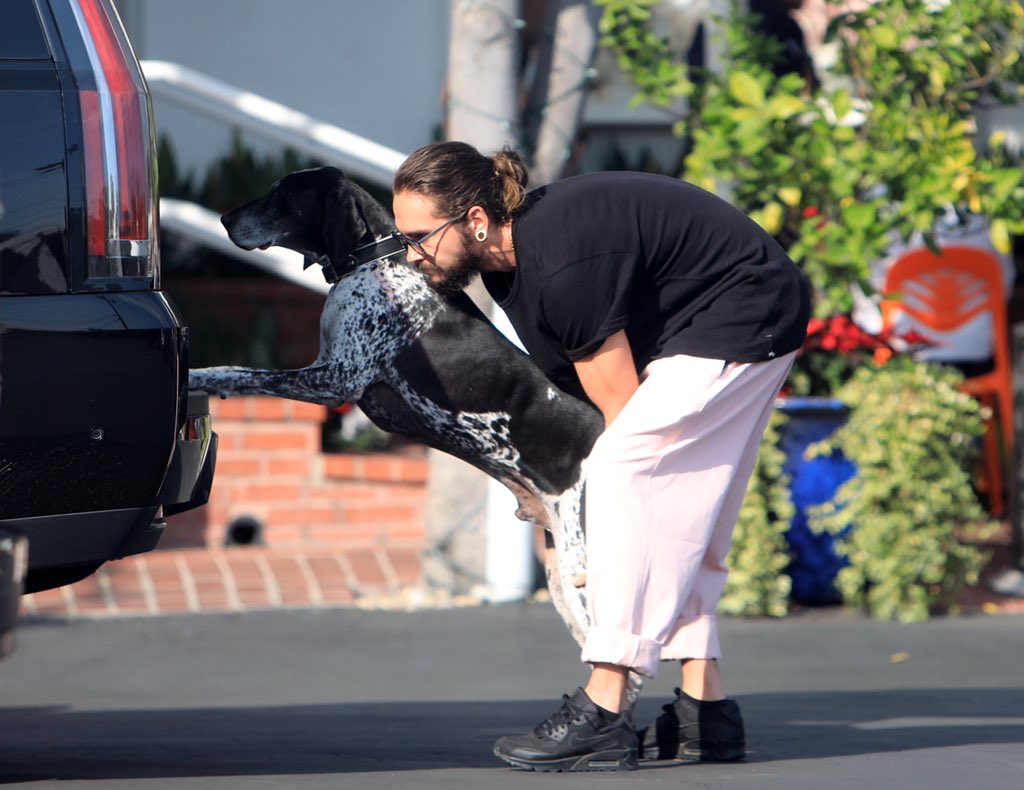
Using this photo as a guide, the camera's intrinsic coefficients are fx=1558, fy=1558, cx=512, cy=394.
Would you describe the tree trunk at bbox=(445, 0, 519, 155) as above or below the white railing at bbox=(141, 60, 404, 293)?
above

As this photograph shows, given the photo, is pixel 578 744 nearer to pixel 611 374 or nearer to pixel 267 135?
pixel 611 374

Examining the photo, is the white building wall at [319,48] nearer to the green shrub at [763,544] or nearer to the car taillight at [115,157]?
the green shrub at [763,544]

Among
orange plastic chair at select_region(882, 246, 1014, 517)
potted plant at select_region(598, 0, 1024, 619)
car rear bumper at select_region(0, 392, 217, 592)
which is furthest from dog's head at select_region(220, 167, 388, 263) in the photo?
orange plastic chair at select_region(882, 246, 1014, 517)

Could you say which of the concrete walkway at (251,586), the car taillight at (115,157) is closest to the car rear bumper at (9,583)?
the car taillight at (115,157)

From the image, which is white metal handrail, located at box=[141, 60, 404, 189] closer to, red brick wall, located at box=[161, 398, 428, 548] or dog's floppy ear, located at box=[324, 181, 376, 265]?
red brick wall, located at box=[161, 398, 428, 548]

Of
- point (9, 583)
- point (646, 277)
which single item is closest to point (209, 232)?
point (646, 277)

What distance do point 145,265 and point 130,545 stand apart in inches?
23.3

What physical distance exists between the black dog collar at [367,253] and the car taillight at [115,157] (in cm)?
77

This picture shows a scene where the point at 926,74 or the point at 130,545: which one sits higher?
the point at 926,74

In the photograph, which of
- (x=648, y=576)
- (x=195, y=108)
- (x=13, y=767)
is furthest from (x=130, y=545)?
(x=195, y=108)

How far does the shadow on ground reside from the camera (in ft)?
12.7

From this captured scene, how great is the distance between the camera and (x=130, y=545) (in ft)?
10.8

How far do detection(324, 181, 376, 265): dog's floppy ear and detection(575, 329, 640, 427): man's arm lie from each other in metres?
0.74

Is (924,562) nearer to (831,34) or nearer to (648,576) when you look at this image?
(831,34)
